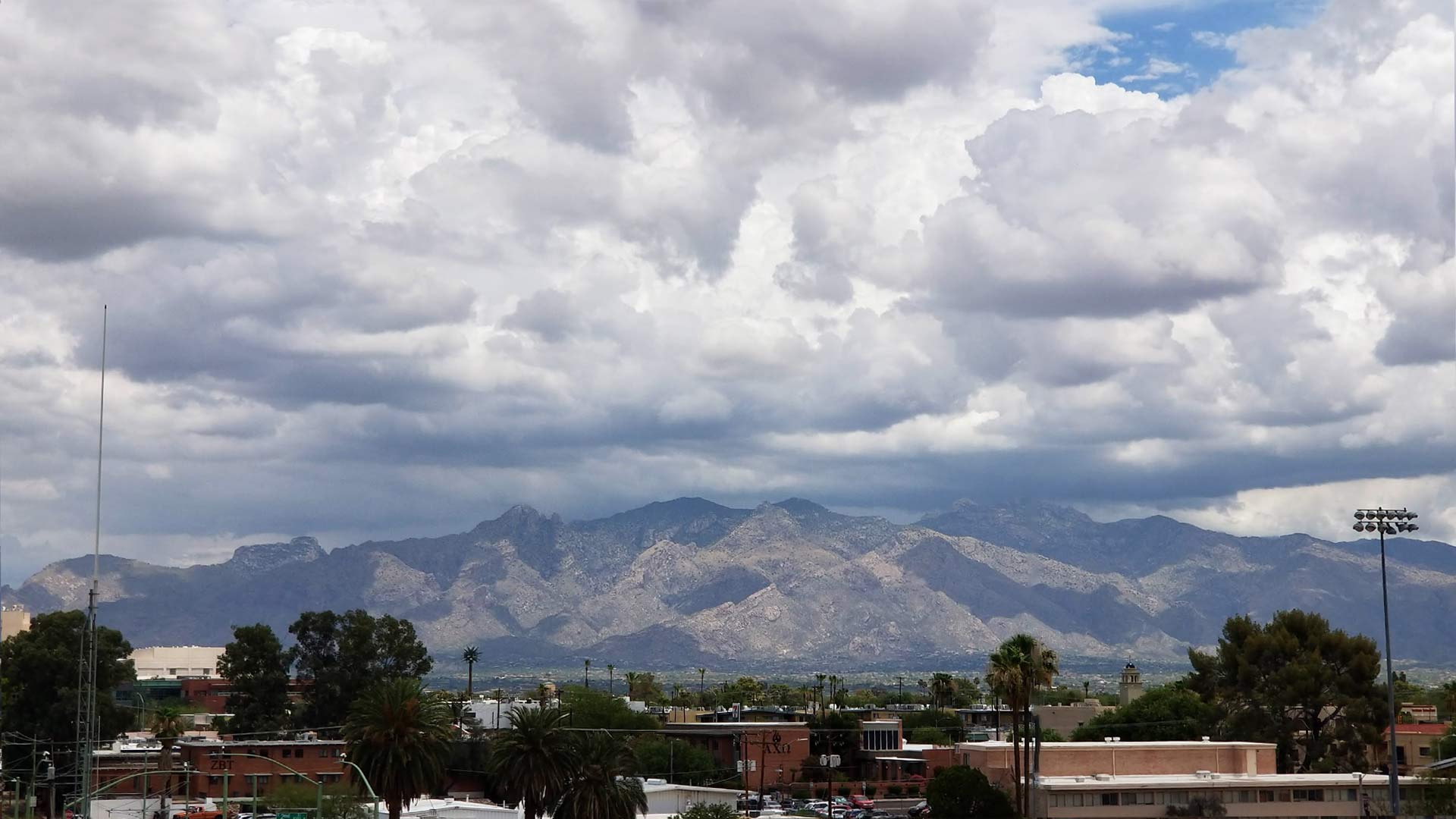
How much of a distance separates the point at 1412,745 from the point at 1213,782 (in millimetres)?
42528

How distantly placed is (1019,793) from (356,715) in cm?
4200

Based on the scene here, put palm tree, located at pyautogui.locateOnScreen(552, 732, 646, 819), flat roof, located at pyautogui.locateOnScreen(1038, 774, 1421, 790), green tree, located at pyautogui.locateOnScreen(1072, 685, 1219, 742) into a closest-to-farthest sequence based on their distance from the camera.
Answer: palm tree, located at pyautogui.locateOnScreen(552, 732, 646, 819)
flat roof, located at pyautogui.locateOnScreen(1038, 774, 1421, 790)
green tree, located at pyautogui.locateOnScreen(1072, 685, 1219, 742)

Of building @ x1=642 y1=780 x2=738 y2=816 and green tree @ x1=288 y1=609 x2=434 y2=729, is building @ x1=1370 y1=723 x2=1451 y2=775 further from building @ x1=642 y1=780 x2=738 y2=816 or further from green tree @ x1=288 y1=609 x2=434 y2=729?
green tree @ x1=288 y1=609 x2=434 y2=729

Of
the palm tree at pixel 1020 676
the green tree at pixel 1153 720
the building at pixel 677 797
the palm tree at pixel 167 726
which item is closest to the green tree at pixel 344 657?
the palm tree at pixel 167 726

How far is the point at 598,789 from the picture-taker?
9594 cm

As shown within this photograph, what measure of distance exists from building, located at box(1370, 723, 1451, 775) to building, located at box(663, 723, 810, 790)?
50.4 meters

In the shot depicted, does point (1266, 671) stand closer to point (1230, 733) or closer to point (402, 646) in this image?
point (1230, 733)

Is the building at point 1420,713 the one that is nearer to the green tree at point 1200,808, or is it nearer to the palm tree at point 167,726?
the green tree at point 1200,808

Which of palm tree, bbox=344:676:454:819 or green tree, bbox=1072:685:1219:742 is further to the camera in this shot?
green tree, bbox=1072:685:1219:742

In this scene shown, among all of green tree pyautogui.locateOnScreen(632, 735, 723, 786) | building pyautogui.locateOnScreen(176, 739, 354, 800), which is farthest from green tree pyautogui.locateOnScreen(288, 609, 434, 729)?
building pyautogui.locateOnScreen(176, 739, 354, 800)

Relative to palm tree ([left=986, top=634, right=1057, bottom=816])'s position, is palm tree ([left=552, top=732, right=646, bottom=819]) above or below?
below

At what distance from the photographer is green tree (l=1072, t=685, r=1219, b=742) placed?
161m

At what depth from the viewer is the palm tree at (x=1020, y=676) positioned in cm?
10719

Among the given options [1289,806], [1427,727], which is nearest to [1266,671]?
[1427,727]
